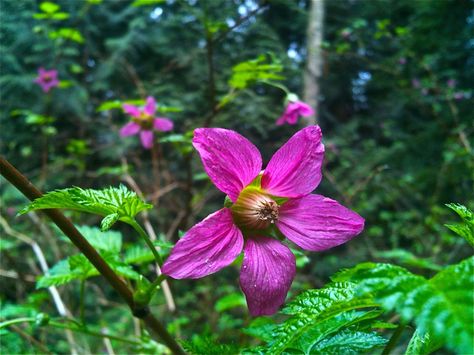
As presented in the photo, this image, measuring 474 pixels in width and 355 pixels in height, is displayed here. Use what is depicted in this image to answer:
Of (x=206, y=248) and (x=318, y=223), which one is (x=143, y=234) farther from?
(x=318, y=223)

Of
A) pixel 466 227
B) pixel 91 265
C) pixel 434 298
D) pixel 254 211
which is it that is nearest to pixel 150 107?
pixel 91 265

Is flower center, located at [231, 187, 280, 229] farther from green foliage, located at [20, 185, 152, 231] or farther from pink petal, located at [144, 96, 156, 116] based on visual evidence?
pink petal, located at [144, 96, 156, 116]

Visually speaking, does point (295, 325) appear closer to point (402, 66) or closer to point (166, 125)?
point (166, 125)

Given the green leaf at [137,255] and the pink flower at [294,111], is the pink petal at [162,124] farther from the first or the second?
the green leaf at [137,255]

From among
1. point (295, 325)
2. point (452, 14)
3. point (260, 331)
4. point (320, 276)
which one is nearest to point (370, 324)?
point (295, 325)

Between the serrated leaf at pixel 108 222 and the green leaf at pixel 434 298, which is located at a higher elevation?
the green leaf at pixel 434 298

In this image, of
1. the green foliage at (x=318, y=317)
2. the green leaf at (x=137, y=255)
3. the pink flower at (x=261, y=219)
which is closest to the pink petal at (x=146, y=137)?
the green leaf at (x=137, y=255)
